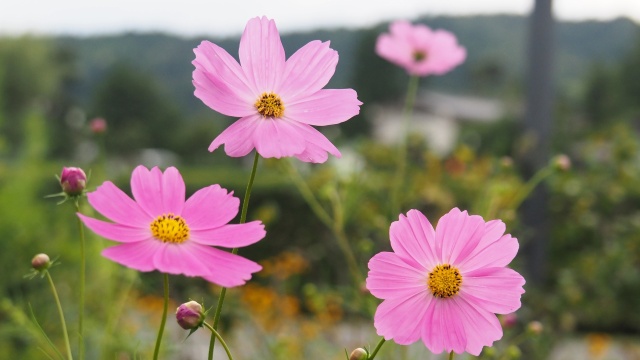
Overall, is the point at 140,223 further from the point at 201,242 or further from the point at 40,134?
the point at 40,134

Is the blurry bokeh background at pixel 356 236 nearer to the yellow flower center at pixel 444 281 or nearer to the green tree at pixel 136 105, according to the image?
the yellow flower center at pixel 444 281

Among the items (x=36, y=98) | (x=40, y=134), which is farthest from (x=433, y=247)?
(x=36, y=98)

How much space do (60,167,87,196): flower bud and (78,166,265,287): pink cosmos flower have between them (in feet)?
0.17

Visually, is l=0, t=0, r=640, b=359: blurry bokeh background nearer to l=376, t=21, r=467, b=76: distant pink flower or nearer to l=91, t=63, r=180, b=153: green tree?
l=376, t=21, r=467, b=76: distant pink flower

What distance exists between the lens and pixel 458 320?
0.91 feet

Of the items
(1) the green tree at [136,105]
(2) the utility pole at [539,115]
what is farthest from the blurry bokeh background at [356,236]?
(1) the green tree at [136,105]

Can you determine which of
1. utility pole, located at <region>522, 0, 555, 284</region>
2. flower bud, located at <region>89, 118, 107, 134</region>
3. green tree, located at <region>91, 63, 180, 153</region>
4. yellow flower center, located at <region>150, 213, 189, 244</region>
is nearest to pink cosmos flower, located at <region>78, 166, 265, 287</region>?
yellow flower center, located at <region>150, 213, 189, 244</region>

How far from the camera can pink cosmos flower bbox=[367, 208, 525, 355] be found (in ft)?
0.88

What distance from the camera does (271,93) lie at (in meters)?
0.32

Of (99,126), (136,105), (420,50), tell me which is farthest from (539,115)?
(136,105)

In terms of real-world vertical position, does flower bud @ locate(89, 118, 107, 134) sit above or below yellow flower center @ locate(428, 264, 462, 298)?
below

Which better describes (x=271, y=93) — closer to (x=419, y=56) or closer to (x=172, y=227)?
(x=172, y=227)

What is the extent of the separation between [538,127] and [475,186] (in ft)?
1.27

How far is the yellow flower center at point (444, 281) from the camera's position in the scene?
0.28 metres
